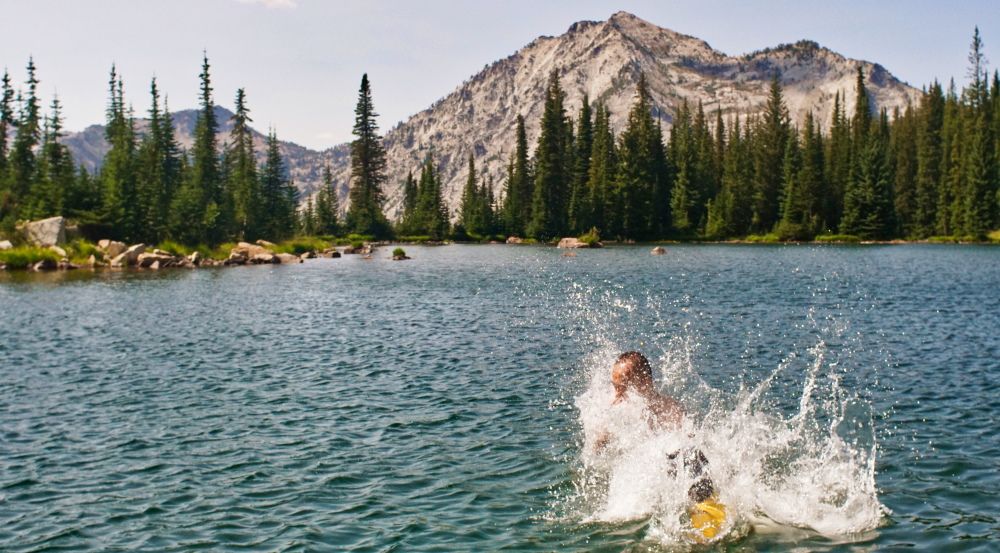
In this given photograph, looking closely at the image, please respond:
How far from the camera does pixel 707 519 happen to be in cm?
1134

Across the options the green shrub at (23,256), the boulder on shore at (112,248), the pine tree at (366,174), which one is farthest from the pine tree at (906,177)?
the green shrub at (23,256)

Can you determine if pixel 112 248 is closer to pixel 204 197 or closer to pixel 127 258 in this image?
pixel 127 258

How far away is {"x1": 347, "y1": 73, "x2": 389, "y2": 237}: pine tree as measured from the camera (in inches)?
5531

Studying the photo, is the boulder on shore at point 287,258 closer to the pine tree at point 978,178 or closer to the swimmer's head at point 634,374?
Result: the swimmer's head at point 634,374

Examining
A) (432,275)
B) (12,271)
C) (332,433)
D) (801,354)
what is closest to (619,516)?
(332,433)

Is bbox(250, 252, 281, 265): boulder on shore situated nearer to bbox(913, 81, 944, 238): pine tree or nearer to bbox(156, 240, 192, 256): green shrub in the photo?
bbox(156, 240, 192, 256): green shrub

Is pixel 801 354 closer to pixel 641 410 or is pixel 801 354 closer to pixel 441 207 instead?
pixel 641 410

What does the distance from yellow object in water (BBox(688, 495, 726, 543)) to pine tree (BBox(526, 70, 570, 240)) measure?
404 feet

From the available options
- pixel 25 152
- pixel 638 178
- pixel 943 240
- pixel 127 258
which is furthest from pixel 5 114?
pixel 943 240

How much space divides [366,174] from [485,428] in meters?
136

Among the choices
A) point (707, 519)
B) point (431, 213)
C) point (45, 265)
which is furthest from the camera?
point (431, 213)

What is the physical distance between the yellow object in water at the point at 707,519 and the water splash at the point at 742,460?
0.40 feet

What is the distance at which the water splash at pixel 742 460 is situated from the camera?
1173 centimetres

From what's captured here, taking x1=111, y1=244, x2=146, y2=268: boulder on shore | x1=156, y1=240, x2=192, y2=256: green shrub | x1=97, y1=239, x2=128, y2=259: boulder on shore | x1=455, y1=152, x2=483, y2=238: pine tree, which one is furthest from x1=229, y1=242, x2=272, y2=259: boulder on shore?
x1=455, y1=152, x2=483, y2=238: pine tree
